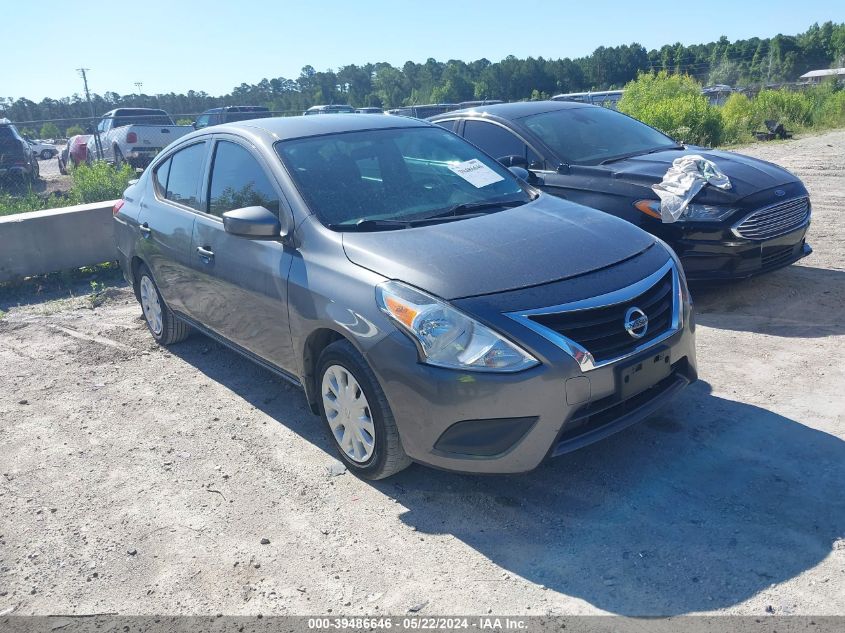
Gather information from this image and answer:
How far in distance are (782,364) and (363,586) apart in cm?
330

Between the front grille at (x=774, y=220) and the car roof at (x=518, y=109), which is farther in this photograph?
the car roof at (x=518, y=109)

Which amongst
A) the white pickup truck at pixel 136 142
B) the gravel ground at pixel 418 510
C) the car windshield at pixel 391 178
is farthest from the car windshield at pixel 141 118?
the car windshield at pixel 391 178

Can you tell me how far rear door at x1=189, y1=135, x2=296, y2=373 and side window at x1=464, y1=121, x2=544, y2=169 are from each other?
291 cm

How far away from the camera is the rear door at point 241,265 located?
4.16 m

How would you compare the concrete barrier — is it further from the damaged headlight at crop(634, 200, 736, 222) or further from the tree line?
the tree line

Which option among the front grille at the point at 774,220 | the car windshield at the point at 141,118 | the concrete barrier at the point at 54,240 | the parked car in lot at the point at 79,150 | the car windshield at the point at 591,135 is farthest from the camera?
the car windshield at the point at 141,118

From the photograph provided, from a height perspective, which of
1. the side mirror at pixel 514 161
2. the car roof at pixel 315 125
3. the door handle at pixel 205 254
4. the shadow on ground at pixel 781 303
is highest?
the car roof at pixel 315 125

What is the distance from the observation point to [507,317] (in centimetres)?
321

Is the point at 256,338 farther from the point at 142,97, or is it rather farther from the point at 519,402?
the point at 142,97

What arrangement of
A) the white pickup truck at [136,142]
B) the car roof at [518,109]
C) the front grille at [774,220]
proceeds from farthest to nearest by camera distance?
the white pickup truck at [136,142], the car roof at [518,109], the front grille at [774,220]

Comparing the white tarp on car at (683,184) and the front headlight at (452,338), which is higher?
the white tarp on car at (683,184)

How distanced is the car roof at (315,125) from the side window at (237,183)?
0.56 feet

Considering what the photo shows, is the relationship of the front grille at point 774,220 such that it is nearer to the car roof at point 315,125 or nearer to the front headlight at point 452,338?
the car roof at point 315,125

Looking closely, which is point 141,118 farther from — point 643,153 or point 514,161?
point 643,153
